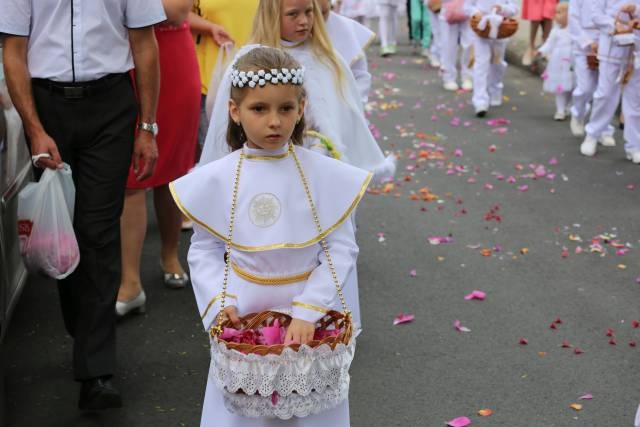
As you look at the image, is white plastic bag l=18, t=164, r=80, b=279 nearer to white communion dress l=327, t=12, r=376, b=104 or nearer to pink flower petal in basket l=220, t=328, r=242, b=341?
pink flower petal in basket l=220, t=328, r=242, b=341

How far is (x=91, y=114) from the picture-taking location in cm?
462

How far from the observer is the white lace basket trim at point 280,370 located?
3.17 meters

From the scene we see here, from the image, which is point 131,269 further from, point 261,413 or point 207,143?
point 261,413

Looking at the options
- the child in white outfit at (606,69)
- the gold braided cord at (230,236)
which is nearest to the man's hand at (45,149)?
the gold braided cord at (230,236)

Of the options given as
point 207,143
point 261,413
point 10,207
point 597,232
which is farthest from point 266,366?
point 597,232

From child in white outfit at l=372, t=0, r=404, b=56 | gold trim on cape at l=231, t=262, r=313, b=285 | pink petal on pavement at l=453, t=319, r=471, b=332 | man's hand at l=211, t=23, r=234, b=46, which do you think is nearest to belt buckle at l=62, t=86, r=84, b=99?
gold trim on cape at l=231, t=262, r=313, b=285

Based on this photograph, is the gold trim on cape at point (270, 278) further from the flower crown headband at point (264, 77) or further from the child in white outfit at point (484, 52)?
the child in white outfit at point (484, 52)

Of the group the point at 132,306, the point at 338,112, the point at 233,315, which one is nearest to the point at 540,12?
the point at 132,306

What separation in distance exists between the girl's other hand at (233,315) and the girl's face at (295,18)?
1.85 m

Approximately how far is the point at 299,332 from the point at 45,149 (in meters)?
1.67

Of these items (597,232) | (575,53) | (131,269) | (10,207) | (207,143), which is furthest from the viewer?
(575,53)

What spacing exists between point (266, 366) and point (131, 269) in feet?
9.70

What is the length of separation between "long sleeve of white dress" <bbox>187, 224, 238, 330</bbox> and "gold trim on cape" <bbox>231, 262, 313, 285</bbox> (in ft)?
0.12

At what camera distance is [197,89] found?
6148 millimetres
